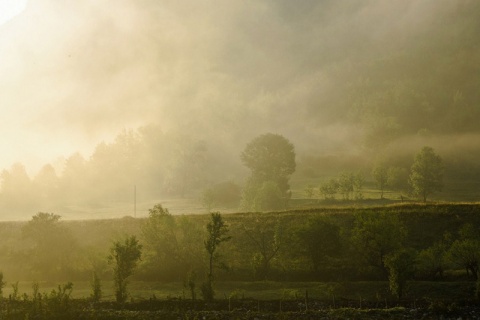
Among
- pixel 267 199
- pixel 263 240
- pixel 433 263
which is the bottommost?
pixel 433 263

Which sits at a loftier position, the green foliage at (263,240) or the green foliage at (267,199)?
the green foliage at (267,199)

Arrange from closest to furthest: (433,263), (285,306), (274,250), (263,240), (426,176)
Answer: (285,306)
(433,263)
(274,250)
(263,240)
(426,176)

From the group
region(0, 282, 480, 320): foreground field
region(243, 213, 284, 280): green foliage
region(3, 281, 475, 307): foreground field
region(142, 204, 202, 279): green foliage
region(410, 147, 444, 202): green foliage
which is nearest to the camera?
region(0, 282, 480, 320): foreground field

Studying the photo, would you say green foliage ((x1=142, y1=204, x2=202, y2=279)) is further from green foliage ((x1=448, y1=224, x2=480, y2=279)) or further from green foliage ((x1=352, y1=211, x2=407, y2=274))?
green foliage ((x1=448, y1=224, x2=480, y2=279))

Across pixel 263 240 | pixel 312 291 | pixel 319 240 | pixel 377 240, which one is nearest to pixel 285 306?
pixel 312 291

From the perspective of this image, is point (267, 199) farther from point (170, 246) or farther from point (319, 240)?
point (319, 240)

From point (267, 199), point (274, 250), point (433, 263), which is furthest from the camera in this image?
point (267, 199)

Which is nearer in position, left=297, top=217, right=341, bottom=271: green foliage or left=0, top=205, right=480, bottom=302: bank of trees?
left=0, top=205, right=480, bottom=302: bank of trees

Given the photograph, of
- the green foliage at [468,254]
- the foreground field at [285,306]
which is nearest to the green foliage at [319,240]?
the foreground field at [285,306]

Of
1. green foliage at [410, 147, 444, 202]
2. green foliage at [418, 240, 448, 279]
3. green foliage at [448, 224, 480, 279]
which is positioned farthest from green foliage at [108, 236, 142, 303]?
green foliage at [410, 147, 444, 202]

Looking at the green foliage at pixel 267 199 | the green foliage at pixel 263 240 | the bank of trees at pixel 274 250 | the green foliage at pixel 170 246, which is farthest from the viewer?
the green foliage at pixel 267 199

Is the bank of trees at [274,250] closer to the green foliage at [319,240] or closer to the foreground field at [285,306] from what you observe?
the green foliage at [319,240]

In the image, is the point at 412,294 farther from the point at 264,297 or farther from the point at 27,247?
the point at 27,247

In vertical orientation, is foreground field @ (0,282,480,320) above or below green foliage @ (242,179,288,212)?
below
